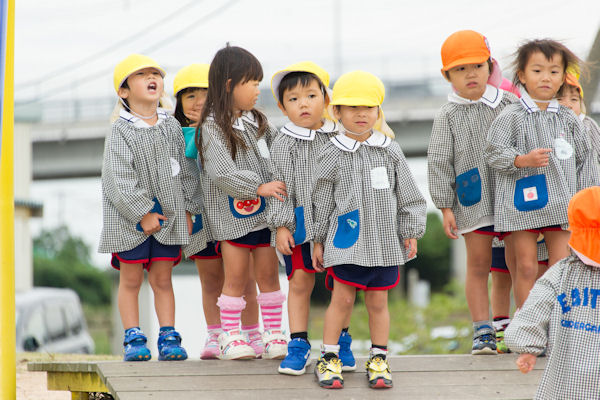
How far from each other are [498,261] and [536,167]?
840 mm

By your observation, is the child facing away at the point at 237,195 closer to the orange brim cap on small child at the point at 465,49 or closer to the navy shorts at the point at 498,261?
the orange brim cap on small child at the point at 465,49

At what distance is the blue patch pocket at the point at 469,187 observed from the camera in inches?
182

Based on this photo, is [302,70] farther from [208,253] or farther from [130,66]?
[208,253]

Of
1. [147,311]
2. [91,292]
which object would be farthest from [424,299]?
[91,292]

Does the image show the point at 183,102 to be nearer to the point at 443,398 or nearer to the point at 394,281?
the point at 394,281

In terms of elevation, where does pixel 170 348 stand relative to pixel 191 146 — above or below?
below

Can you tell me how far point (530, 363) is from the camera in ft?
10.0

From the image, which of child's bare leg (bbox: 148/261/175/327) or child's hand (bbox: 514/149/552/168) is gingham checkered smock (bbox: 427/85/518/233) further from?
child's bare leg (bbox: 148/261/175/327)

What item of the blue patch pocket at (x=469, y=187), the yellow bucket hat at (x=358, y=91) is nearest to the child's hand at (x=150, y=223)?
the yellow bucket hat at (x=358, y=91)

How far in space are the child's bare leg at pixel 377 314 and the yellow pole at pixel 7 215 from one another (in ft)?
6.57

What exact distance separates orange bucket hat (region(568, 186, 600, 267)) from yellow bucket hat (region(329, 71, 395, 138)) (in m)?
1.35

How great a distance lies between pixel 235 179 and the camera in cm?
427

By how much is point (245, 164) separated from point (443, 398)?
66.7 inches

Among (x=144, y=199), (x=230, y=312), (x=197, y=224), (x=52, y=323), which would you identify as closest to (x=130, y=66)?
(x=144, y=199)
